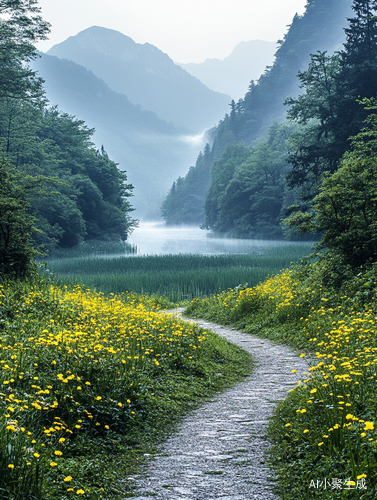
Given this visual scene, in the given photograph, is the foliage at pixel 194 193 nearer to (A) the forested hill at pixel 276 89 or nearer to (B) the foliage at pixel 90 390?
(A) the forested hill at pixel 276 89

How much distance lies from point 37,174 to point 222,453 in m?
35.8

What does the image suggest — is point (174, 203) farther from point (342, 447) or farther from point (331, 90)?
point (342, 447)

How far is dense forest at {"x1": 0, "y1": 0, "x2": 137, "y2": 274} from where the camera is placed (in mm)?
11438

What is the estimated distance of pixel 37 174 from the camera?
118 feet

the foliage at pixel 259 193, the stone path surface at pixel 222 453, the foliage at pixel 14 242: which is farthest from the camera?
the foliage at pixel 259 193

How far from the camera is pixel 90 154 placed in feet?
167

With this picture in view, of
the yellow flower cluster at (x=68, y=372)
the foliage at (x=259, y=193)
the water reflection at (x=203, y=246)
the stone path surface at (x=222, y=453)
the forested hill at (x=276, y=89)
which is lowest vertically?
the stone path surface at (x=222, y=453)

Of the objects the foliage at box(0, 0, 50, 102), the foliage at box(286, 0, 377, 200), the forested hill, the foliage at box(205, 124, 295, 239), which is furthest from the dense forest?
the forested hill

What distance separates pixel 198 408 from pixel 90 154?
161ft

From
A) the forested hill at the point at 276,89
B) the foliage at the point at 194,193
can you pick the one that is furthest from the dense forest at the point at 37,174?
the foliage at the point at 194,193

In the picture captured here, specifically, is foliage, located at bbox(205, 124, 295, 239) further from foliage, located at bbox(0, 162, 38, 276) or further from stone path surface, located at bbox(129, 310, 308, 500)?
stone path surface, located at bbox(129, 310, 308, 500)

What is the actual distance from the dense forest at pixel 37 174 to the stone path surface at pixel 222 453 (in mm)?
7540

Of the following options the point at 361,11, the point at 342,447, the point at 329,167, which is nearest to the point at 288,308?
the point at 342,447

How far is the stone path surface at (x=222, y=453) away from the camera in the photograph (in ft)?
10.4
